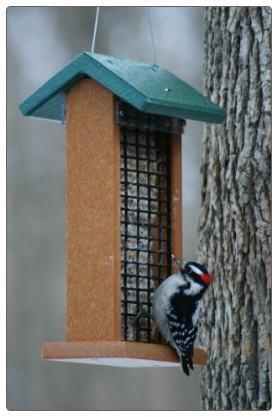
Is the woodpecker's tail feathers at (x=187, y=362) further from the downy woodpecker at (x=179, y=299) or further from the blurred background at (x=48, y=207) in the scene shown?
the blurred background at (x=48, y=207)

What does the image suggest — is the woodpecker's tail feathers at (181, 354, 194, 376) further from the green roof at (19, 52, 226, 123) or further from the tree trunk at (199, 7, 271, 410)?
the green roof at (19, 52, 226, 123)

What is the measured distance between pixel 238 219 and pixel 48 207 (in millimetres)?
5961

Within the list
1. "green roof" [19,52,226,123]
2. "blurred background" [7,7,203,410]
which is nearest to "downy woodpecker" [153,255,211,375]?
"green roof" [19,52,226,123]

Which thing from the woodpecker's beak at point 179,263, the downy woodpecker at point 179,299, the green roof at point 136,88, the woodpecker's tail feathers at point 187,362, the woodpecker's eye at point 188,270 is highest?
the green roof at point 136,88

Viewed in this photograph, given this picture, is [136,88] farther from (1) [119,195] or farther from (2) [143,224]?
(2) [143,224]

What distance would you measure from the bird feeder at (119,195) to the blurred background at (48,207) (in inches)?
226

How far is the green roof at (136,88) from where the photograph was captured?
577cm

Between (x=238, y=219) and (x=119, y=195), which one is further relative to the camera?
(x=238, y=219)

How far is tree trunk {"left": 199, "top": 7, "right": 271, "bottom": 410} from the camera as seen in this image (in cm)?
651

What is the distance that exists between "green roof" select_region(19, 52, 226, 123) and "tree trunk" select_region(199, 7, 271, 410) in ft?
1.95

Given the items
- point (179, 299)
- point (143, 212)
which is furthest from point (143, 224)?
point (179, 299)

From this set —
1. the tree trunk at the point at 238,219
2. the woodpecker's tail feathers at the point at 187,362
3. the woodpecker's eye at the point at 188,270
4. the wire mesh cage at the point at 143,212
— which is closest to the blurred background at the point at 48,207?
the tree trunk at the point at 238,219

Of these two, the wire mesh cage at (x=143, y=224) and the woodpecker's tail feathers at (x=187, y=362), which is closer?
the woodpecker's tail feathers at (x=187, y=362)

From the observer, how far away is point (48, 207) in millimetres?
12406
